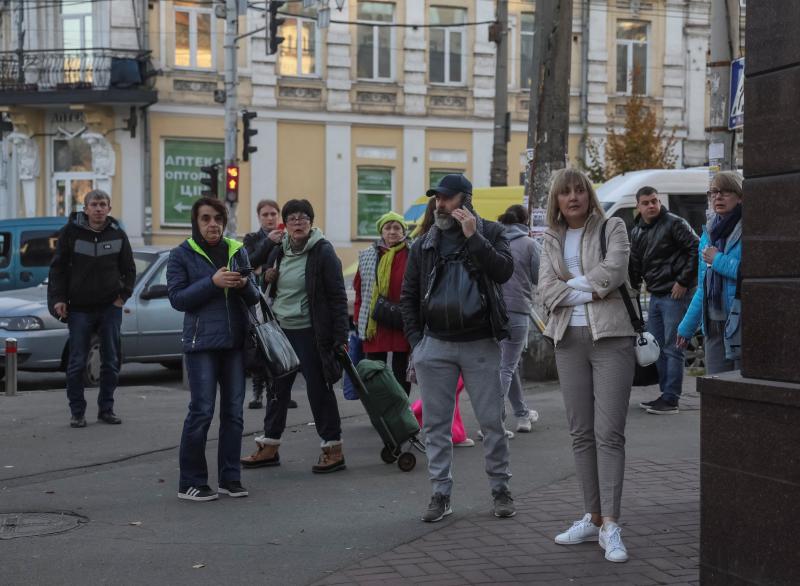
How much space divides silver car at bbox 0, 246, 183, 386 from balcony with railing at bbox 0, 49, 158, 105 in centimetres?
1598

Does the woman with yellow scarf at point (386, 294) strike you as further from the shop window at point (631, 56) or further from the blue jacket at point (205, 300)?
the shop window at point (631, 56)

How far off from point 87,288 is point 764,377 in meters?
6.64

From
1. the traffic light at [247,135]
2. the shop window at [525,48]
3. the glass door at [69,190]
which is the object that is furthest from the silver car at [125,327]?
the shop window at [525,48]

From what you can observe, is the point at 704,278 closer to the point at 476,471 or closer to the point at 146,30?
the point at 476,471

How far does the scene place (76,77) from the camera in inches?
1195

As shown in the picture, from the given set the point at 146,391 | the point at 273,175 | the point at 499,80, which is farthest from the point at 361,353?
the point at 273,175

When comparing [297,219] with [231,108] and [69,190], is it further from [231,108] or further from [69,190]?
[69,190]

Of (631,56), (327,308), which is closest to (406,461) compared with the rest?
(327,308)

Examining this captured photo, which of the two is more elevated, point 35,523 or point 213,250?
point 213,250

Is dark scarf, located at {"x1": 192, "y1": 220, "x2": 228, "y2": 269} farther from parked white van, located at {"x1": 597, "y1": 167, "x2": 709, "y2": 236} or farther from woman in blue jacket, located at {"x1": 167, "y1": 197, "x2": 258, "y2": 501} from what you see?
parked white van, located at {"x1": 597, "y1": 167, "x2": 709, "y2": 236}

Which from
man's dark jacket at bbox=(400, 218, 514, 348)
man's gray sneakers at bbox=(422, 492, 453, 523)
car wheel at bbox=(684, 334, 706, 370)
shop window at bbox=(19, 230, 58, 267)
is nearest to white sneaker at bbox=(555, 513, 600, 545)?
man's gray sneakers at bbox=(422, 492, 453, 523)

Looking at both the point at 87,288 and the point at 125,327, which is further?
the point at 125,327

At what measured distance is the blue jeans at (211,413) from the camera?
24.4 ft

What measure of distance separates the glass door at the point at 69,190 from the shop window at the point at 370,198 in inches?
278
